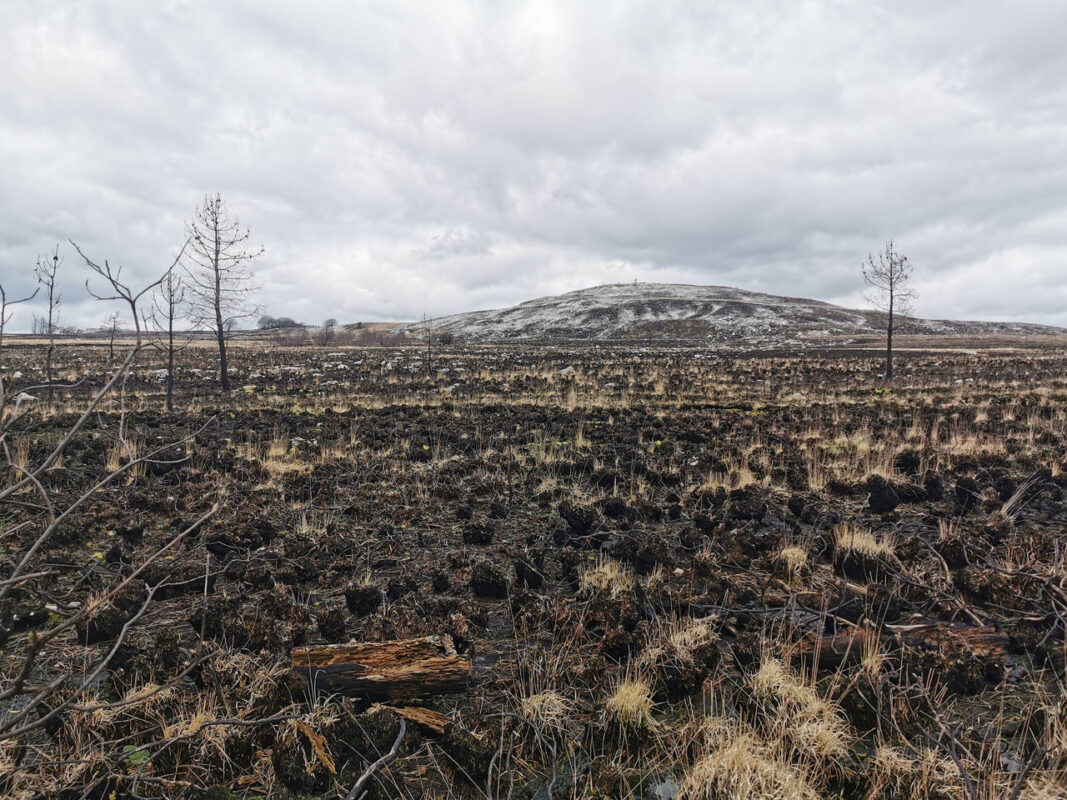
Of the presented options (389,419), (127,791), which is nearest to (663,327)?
(389,419)

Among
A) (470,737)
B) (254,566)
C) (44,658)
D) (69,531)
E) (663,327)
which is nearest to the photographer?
(470,737)

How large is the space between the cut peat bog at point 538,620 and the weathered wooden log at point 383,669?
1 cm

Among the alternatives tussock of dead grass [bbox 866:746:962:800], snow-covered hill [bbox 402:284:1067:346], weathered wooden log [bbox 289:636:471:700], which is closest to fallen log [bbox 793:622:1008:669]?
tussock of dead grass [bbox 866:746:962:800]

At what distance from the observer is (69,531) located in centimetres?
549

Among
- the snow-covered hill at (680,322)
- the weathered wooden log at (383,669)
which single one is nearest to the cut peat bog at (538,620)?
the weathered wooden log at (383,669)

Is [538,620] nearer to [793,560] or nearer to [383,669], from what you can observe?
[383,669]

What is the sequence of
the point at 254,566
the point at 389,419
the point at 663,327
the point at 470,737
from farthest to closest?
the point at 663,327
the point at 389,419
the point at 254,566
the point at 470,737

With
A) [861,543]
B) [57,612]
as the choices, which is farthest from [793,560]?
[57,612]

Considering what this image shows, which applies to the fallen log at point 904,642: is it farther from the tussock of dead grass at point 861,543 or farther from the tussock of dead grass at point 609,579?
the tussock of dead grass at point 609,579

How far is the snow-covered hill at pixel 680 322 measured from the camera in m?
63.8

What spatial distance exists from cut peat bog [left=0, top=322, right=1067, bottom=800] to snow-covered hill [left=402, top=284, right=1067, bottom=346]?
1891 inches

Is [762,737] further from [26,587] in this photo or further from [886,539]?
[26,587]

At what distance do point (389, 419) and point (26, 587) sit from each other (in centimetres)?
959

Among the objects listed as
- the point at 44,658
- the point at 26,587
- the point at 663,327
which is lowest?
the point at 44,658
